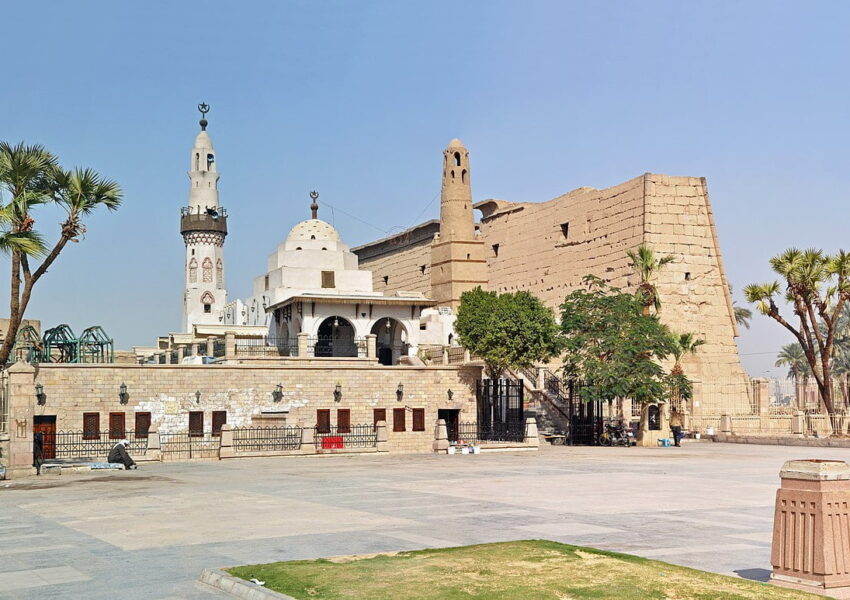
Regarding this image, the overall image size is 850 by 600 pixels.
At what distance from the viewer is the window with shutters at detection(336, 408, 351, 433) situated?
121 ft

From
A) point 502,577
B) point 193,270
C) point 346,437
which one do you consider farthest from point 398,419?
point 193,270

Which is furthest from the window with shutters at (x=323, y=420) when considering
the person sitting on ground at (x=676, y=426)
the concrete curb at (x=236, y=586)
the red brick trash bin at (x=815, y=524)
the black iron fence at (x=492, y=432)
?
the red brick trash bin at (x=815, y=524)

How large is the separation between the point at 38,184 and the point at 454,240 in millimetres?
35318

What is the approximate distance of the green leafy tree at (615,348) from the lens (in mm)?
38156

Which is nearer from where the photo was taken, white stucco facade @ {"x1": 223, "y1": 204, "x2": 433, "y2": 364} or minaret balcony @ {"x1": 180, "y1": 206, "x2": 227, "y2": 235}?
white stucco facade @ {"x1": 223, "y1": 204, "x2": 433, "y2": 364}

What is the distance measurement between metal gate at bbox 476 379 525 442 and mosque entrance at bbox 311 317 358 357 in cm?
940

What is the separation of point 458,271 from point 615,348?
23.3m

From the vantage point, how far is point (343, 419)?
122ft

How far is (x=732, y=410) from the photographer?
52938 millimetres

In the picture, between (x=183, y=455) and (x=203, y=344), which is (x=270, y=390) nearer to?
(x=183, y=455)

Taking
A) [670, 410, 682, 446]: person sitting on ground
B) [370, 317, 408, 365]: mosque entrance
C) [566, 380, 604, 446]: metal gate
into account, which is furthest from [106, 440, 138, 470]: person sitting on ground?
[370, 317, 408, 365]: mosque entrance

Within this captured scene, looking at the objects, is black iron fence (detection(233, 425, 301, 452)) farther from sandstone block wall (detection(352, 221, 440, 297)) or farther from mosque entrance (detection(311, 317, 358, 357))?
sandstone block wall (detection(352, 221, 440, 297))

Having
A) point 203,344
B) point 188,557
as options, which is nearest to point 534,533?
point 188,557

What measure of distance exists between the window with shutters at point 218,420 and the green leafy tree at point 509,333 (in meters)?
10.8
